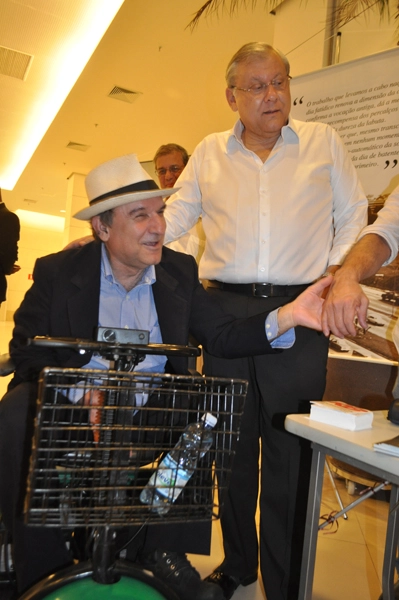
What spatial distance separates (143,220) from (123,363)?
728 mm

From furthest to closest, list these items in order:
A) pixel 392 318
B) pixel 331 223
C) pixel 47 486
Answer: pixel 392 318
pixel 331 223
pixel 47 486

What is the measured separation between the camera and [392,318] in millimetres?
2820

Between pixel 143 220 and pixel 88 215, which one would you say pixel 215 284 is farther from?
pixel 88 215

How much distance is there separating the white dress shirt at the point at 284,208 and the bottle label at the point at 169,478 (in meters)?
0.93

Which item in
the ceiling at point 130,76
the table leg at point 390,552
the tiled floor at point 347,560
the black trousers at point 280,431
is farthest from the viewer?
the ceiling at point 130,76

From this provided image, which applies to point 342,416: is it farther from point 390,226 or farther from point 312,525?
point 390,226

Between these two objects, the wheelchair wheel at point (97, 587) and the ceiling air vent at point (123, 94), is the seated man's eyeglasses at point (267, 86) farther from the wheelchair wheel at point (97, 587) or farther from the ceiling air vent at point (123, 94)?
the ceiling air vent at point (123, 94)

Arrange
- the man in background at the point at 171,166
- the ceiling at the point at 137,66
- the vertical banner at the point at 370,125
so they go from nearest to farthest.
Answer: the vertical banner at the point at 370,125, the man in background at the point at 171,166, the ceiling at the point at 137,66

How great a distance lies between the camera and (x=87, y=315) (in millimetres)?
1566

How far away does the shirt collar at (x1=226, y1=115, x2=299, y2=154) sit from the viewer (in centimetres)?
191

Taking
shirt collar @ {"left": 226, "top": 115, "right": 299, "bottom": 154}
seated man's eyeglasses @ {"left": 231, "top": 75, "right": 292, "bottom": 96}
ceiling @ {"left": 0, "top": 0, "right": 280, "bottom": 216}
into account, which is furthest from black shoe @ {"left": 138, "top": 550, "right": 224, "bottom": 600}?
ceiling @ {"left": 0, "top": 0, "right": 280, "bottom": 216}

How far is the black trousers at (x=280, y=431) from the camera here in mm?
1717

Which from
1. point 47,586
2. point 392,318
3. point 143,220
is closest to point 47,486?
point 47,586

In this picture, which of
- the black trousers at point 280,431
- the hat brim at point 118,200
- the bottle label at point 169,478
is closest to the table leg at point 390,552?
the black trousers at point 280,431
